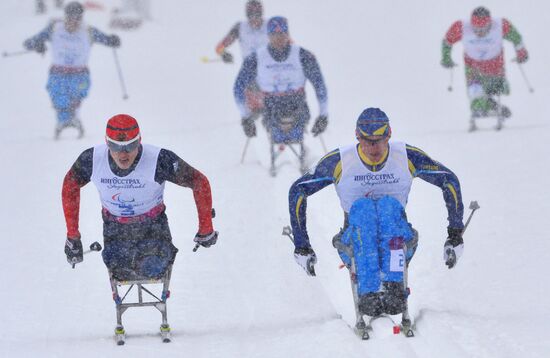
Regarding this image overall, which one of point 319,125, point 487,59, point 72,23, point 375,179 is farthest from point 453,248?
point 72,23

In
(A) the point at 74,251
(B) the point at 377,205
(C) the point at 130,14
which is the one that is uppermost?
(C) the point at 130,14

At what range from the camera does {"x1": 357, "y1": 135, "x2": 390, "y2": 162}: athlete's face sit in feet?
22.0

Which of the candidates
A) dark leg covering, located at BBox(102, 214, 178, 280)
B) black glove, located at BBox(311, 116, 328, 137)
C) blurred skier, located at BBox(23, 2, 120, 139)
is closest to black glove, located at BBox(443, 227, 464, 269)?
dark leg covering, located at BBox(102, 214, 178, 280)

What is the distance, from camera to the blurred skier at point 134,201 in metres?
6.91

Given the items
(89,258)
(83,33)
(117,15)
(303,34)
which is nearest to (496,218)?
(89,258)

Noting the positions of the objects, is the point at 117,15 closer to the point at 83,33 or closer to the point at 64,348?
the point at 83,33

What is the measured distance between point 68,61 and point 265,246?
7.44m

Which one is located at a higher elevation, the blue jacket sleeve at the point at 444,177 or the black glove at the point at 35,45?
the black glove at the point at 35,45

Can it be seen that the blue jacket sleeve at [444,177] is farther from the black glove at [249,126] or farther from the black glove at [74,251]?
the black glove at [249,126]

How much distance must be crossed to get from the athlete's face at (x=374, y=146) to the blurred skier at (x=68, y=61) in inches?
388

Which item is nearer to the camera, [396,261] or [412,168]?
[396,261]

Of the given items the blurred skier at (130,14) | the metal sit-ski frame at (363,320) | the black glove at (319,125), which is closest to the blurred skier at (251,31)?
the black glove at (319,125)

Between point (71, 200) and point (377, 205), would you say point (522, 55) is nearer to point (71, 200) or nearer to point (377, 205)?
point (377, 205)

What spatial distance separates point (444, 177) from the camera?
6938mm
